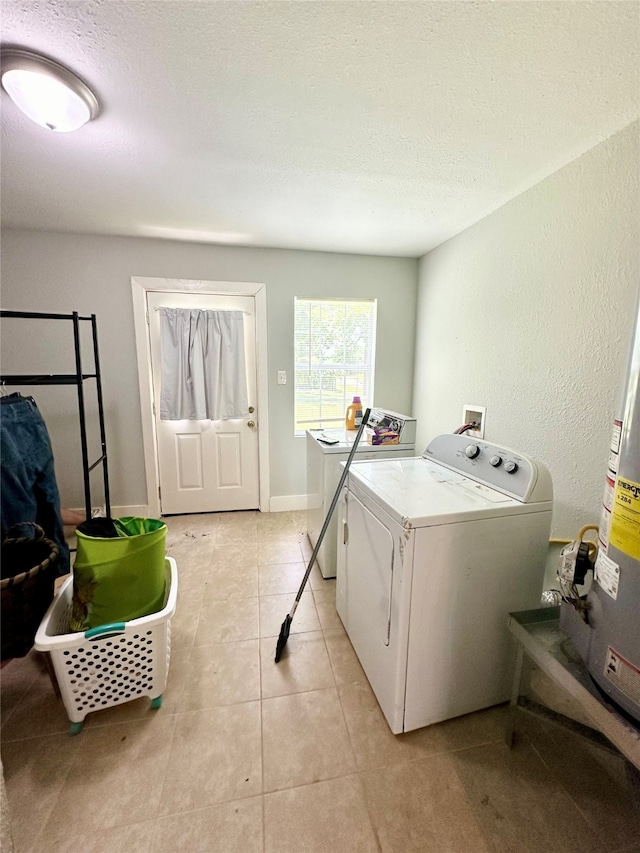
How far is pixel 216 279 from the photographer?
2.77m

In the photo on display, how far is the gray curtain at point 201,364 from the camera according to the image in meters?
2.79

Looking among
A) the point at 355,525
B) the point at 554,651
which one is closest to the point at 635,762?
the point at 554,651

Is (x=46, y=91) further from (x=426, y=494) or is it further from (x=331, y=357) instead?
(x=331, y=357)

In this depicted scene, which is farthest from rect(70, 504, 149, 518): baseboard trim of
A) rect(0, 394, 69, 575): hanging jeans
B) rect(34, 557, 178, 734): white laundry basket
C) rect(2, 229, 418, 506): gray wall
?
rect(34, 557, 178, 734): white laundry basket

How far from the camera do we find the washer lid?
1.15 meters

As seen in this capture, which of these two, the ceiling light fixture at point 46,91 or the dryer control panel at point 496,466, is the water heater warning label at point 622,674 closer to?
the dryer control panel at point 496,466

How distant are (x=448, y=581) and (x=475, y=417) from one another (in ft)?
4.40

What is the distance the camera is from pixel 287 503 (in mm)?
3225

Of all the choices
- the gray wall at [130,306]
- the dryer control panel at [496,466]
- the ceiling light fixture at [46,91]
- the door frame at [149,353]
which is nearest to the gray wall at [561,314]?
the dryer control panel at [496,466]

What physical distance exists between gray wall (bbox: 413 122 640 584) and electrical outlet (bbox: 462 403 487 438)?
5 centimetres

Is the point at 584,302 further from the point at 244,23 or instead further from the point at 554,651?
the point at 244,23

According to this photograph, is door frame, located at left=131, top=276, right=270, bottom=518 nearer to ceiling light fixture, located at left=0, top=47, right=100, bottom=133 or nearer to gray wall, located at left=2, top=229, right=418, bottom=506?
gray wall, located at left=2, top=229, right=418, bottom=506

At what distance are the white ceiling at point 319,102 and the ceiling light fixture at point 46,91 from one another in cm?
4

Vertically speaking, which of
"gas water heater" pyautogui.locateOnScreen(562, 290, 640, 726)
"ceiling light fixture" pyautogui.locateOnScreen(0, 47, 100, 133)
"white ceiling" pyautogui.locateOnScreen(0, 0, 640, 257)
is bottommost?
"gas water heater" pyautogui.locateOnScreen(562, 290, 640, 726)
